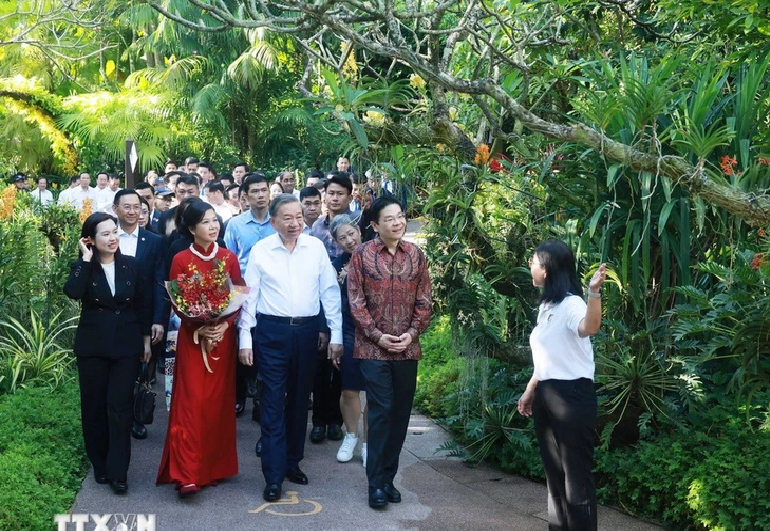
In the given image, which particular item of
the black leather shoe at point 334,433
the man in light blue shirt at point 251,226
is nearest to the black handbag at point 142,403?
the man in light blue shirt at point 251,226

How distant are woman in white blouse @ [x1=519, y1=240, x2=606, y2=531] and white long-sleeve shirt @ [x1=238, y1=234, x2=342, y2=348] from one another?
6.72 ft

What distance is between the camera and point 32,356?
883 centimetres

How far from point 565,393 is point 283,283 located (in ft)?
7.83

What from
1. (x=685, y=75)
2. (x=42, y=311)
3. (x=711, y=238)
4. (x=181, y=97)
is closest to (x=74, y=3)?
(x=42, y=311)

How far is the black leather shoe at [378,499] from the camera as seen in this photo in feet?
21.0

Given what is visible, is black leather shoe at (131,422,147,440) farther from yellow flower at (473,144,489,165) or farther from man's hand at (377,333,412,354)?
yellow flower at (473,144,489,165)

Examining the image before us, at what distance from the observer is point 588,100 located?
7.12 m

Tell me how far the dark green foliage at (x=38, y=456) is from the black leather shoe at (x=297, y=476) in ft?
4.88

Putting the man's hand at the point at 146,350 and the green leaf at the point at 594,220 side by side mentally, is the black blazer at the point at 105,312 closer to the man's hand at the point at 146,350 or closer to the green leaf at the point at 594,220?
the man's hand at the point at 146,350

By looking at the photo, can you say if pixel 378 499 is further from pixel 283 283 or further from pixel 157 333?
pixel 157 333

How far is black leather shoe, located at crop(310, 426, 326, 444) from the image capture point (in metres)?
8.13

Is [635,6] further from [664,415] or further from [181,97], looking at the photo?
[181,97]

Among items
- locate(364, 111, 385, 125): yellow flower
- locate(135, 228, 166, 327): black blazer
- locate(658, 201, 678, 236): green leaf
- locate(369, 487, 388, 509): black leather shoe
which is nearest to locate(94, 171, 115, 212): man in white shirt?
locate(135, 228, 166, 327): black blazer

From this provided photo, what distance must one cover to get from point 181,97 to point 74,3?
19120mm
